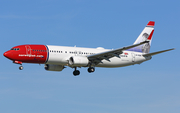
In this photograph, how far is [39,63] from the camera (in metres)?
55.8

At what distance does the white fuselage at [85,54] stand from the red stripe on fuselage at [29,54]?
43.7 inches

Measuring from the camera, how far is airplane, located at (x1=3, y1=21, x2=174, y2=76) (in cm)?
5406

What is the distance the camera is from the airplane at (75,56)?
54.1 m

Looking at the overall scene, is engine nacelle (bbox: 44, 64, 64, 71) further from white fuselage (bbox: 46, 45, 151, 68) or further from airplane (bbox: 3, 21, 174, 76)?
white fuselage (bbox: 46, 45, 151, 68)

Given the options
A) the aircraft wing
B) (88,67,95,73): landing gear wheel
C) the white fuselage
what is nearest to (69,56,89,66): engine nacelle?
the white fuselage

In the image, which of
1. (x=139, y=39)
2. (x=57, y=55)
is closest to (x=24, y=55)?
(x=57, y=55)

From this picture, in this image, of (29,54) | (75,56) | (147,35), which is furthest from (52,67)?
(147,35)

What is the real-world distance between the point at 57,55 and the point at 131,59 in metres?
14.5

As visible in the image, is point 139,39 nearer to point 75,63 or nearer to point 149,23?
point 149,23

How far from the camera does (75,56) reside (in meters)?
56.3

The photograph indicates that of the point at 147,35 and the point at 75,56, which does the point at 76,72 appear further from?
the point at 147,35

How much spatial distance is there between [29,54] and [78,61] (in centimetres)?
783

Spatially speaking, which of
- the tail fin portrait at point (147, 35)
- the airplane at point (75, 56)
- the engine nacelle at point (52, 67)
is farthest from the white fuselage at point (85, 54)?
the engine nacelle at point (52, 67)

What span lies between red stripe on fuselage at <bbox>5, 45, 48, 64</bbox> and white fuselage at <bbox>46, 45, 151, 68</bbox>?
1.11 metres
